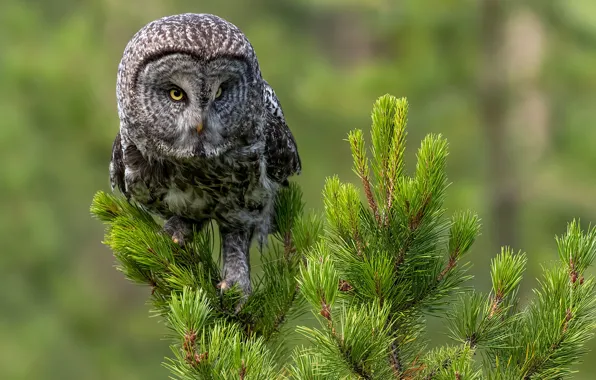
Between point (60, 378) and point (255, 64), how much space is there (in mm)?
6044

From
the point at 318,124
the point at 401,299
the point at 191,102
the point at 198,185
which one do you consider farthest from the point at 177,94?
the point at 318,124

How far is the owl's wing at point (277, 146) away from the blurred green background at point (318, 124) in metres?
3.27

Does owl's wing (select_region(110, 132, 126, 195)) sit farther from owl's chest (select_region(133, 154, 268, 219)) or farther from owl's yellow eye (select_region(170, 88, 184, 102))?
owl's yellow eye (select_region(170, 88, 184, 102))

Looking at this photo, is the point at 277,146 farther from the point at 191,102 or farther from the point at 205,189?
the point at 191,102

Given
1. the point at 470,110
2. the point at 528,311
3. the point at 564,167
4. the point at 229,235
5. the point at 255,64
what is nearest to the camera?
the point at 528,311

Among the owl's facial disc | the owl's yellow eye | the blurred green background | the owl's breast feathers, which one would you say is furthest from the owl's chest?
the blurred green background

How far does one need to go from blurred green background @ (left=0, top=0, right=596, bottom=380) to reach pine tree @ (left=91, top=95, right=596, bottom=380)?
4.16 metres

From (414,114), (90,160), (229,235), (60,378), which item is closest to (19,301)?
(60,378)

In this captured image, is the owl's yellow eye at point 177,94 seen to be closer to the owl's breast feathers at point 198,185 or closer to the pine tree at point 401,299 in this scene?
the owl's breast feathers at point 198,185

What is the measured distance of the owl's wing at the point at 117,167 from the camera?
9.32 feet

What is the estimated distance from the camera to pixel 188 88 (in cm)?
249

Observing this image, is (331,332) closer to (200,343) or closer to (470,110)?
(200,343)

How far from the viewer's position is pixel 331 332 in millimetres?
1595

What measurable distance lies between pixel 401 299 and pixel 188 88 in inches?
41.1
